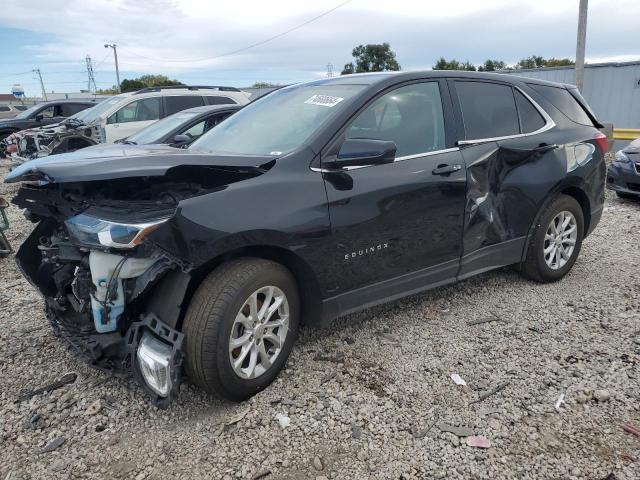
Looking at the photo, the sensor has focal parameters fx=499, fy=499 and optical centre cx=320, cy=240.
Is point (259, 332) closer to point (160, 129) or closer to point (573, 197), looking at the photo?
point (573, 197)

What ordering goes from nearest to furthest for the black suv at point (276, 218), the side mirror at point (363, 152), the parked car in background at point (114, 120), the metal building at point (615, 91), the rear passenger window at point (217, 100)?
the black suv at point (276, 218), the side mirror at point (363, 152), the parked car in background at point (114, 120), the rear passenger window at point (217, 100), the metal building at point (615, 91)

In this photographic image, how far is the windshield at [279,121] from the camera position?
3.11 meters

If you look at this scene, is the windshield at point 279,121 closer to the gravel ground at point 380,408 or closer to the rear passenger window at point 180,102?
the gravel ground at point 380,408

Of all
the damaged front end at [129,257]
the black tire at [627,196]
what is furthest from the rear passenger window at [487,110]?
the black tire at [627,196]

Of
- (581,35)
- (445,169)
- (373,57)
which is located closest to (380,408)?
(445,169)

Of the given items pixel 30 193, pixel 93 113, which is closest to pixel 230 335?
pixel 30 193

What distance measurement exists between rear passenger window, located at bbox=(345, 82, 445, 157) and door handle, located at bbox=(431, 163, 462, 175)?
0.14 m

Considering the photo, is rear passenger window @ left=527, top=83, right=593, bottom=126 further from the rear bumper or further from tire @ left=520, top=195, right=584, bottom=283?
the rear bumper

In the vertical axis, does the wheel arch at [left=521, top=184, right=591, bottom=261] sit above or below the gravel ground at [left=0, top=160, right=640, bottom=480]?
above

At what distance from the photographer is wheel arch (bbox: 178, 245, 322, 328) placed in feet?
8.57

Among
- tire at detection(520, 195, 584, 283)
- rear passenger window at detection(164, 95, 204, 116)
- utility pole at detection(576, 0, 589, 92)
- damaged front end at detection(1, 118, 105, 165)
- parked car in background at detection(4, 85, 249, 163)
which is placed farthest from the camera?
utility pole at detection(576, 0, 589, 92)

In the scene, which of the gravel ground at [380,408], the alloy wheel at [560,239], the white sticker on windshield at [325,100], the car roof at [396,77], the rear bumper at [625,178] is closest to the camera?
the gravel ground at [380,408]

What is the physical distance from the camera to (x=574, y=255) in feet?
15.0

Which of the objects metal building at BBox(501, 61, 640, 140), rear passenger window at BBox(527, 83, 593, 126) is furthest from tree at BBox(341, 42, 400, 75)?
rear passenger window at BBox(527, 83, 593, 126)
